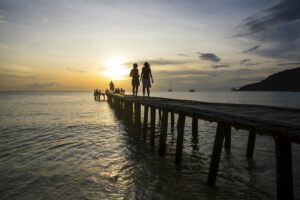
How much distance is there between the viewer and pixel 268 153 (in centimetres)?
1106

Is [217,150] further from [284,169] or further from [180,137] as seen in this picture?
[180,137]

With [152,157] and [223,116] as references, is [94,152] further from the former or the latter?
[223,116]

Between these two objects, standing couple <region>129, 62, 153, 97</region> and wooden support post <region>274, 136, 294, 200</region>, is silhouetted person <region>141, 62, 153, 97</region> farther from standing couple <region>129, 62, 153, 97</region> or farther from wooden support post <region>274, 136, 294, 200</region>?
wooden support post <region>274, 136, 294, 200</region>

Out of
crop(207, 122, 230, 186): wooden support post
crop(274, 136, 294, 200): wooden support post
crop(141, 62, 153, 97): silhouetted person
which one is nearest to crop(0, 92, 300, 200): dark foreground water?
crop(207, 122, 230, 186): wooden support post

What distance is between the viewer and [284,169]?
4.65m

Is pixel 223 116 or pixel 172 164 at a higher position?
pixel 223 116

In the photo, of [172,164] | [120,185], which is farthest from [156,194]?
[172,164]

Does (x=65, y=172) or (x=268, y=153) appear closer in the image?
(x=65, y=172)

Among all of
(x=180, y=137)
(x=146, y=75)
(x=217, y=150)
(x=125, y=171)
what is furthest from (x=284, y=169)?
(x=146, y=75)

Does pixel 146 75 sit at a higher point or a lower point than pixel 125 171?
higher

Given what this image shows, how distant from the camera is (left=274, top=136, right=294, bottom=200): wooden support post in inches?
182

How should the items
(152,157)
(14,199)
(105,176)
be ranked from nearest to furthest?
(14,199)
(105,176)
(152,157)

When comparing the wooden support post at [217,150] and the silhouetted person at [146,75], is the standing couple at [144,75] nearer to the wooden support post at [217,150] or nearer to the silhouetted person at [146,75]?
the silhouetted person at [146,75]

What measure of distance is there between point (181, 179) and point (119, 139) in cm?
717
